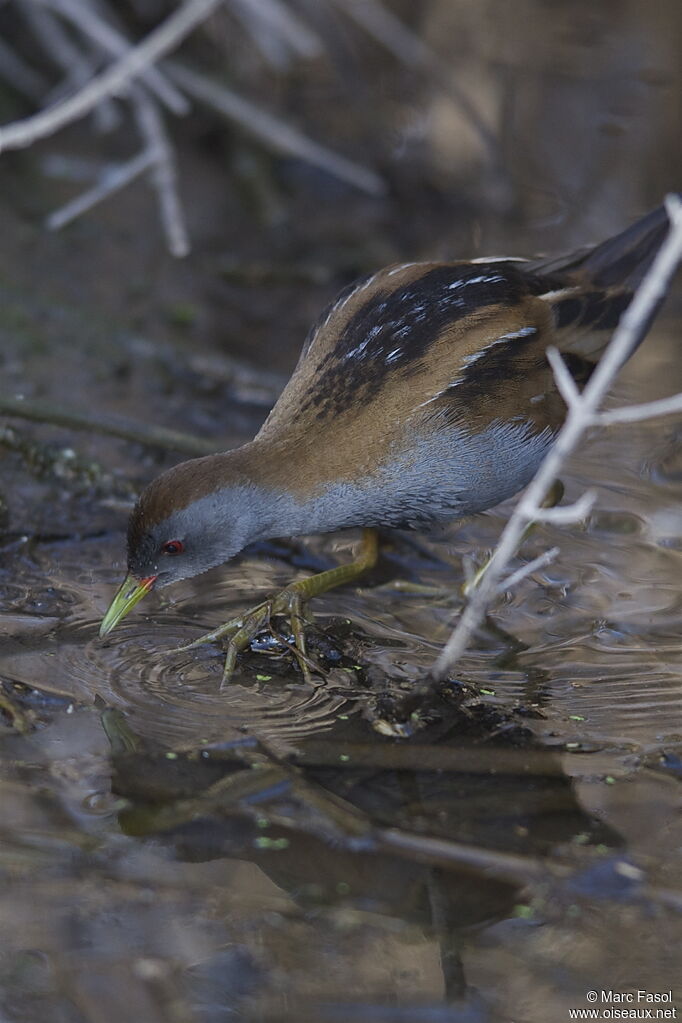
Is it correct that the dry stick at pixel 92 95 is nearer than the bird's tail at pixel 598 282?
Yes

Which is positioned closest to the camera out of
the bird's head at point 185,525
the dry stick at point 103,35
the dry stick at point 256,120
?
the bird's head at point 185,525

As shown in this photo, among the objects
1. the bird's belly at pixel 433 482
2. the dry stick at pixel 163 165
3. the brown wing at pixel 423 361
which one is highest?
the dry stick at pixel 163 165

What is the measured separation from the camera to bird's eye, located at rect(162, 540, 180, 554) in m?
3.99

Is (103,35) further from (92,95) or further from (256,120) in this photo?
(92,95)

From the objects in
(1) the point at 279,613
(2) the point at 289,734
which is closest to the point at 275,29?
(1) the point at 279,613

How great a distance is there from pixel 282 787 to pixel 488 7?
766cm

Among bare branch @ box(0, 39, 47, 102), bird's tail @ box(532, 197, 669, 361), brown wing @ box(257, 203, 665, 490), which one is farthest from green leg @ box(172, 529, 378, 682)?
bare branch @ box(0, 39, 47, 102)

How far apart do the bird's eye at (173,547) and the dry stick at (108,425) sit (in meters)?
1.20

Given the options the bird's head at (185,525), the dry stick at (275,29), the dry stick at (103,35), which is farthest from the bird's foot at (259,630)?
the dry stick at (275,29)

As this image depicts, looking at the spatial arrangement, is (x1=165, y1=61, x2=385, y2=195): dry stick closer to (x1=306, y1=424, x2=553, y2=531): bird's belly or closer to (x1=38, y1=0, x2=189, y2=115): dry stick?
(x1=38, y1=0, x2=189, y2=115): dry stick

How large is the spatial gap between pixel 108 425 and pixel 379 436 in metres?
1.53

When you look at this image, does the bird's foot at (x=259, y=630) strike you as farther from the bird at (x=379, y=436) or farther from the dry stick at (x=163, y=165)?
the dry stick at (x=163, y=165)

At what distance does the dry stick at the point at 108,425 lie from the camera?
16.7 ft

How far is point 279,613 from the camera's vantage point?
425cm
